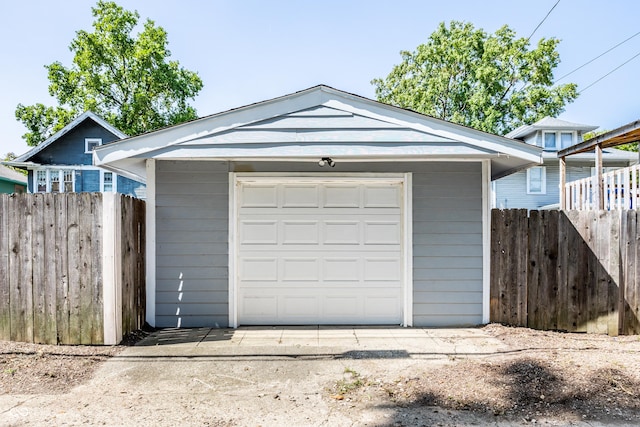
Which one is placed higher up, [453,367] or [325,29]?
[325,29]

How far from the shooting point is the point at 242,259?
5445 mm

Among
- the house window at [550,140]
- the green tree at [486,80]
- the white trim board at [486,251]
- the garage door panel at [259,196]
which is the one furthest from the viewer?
the green tree at [486,80]

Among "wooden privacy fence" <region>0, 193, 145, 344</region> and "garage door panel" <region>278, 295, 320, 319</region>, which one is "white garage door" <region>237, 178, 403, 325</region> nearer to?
"garage door panel" <region>278, 295, 320, 319</region>

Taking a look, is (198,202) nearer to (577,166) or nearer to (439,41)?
(577,166)

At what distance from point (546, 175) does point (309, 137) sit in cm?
1549

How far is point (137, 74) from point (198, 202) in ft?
66.3

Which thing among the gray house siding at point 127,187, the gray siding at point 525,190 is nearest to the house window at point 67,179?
the gray house siding at point 127,187

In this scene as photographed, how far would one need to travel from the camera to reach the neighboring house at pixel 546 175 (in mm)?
16766

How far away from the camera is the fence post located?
4.34 m

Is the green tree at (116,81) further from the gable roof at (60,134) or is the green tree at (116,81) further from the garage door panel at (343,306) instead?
the garage door panel at (343,306)

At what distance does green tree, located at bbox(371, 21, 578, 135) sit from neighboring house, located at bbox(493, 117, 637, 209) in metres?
4.76

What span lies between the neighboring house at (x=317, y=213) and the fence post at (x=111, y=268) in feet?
2.48

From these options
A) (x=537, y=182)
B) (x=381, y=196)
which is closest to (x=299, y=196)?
(x=381, y=196)

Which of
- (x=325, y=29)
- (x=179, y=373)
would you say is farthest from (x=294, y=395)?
(x=325, y=29)
